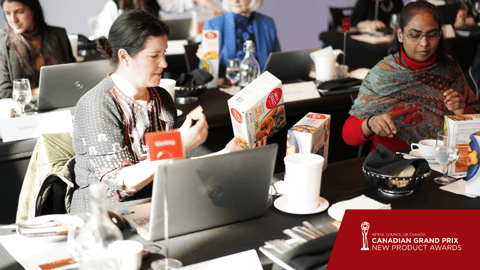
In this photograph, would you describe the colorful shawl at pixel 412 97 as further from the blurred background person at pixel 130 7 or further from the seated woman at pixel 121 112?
the blurred background person at pixel 130 7

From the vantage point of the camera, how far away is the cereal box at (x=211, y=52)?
2906 mm

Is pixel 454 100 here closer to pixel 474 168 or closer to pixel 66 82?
pixel 474 168

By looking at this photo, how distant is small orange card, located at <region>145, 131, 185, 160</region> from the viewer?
1.04 metres

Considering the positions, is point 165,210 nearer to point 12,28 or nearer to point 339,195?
point 339,195

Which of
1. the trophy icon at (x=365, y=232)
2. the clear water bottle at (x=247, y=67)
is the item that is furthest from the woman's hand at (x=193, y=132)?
the clear water bottle at (x=247, y=67)

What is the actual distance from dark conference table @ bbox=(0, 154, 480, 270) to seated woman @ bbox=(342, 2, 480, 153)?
0.51m

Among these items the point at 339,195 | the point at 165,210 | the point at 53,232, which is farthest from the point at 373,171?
the point at 53,232

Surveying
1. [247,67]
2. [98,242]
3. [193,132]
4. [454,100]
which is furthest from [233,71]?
[98,242]

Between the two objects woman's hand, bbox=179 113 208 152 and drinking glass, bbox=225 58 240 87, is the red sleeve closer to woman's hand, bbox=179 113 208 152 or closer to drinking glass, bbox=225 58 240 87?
woman's hand, bbox=179 113 208 152

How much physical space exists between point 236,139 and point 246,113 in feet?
0.44

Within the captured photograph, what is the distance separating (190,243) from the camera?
47.3 inches

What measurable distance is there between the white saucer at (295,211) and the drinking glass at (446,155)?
0.42 m

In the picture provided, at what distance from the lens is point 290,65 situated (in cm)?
305

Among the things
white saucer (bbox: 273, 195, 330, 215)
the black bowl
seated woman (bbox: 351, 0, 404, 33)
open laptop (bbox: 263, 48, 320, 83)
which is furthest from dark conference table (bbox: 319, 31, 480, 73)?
white saucer (bbox: 273, 195, 330, 215)
